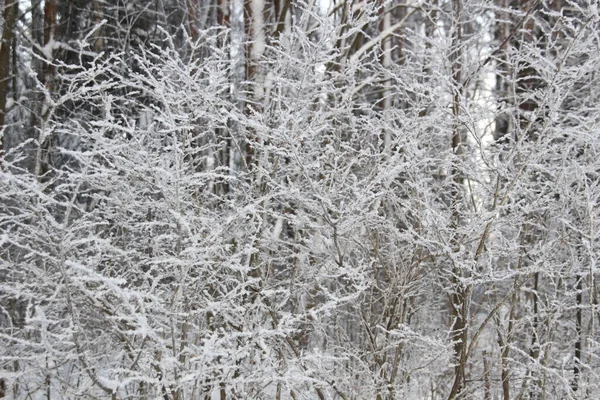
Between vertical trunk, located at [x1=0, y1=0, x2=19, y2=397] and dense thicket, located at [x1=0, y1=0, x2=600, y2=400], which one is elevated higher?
vertical trunk, located at [x1=0, y1=0, x2=19, y2=397]

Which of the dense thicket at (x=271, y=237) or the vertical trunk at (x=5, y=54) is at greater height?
the vertical trunk at (x=5, y=54)

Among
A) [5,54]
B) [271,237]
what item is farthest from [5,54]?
[271,237]

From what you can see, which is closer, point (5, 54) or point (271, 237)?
point (271, 237)

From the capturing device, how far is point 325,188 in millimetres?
3695

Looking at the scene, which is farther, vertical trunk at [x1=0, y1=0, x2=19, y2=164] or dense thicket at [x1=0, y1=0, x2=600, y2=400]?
vertical trunk at [x1=0, y1=0, x2=19, y2=164]

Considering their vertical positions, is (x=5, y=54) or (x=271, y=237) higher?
(x=5, y=54)

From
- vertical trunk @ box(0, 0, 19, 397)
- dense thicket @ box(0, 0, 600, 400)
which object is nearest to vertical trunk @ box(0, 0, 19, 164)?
vertical trunk @ box(0, 0, 19, 397)

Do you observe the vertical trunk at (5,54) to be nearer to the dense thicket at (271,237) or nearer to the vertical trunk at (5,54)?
the vertical trunk at (5,54)

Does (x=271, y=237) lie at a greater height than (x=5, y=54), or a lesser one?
lesser

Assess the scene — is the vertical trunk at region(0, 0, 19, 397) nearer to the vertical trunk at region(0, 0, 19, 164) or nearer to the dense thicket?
the vertical trunk at region(0, 0, 19, 164)

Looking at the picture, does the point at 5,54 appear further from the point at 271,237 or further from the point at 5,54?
the point at 271,237

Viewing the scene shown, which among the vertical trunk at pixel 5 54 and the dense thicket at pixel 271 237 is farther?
the vertical trunk at pixel 5 54

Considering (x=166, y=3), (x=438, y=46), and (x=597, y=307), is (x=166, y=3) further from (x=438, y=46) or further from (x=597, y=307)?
(x=597, y=307)

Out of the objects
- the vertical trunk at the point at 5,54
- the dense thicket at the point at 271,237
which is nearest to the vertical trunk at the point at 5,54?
the vertical trunk at the point at 5,54
